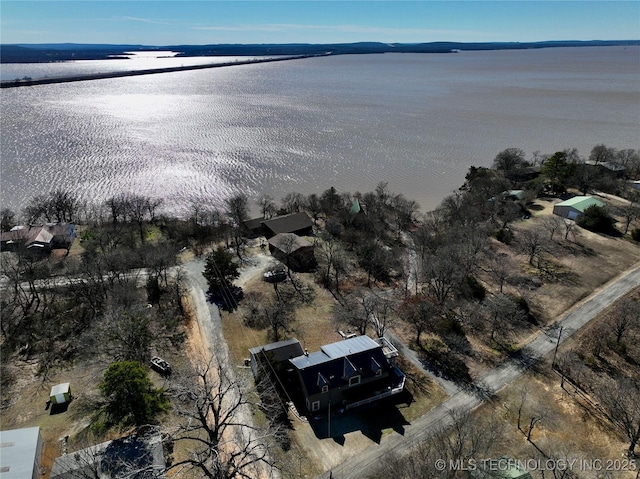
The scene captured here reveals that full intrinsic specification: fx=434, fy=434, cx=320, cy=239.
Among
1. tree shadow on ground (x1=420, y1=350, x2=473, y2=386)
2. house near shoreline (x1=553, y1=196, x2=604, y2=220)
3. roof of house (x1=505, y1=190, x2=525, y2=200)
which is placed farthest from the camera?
roof of house (x1=505, y1=190, x2=525, y2=200)

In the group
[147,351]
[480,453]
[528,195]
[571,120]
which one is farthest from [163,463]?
[571,120]

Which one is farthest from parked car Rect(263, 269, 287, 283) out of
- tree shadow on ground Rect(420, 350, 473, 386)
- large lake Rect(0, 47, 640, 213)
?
large lake Rect(0, 47, 640, 213)

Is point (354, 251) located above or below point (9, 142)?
below

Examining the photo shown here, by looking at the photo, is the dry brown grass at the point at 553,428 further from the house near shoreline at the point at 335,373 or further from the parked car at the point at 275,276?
the parked car at the point at 275,276

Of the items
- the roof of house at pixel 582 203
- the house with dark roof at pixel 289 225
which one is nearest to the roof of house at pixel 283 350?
the house with dark roof at pixel 289 225

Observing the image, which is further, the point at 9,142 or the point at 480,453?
the point at 9,142

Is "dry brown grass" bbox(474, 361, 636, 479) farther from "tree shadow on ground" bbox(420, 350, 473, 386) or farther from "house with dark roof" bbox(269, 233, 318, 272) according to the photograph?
"house with dark roof" bbox(269, 233, 318, 272)

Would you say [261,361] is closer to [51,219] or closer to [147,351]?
[147,351]
